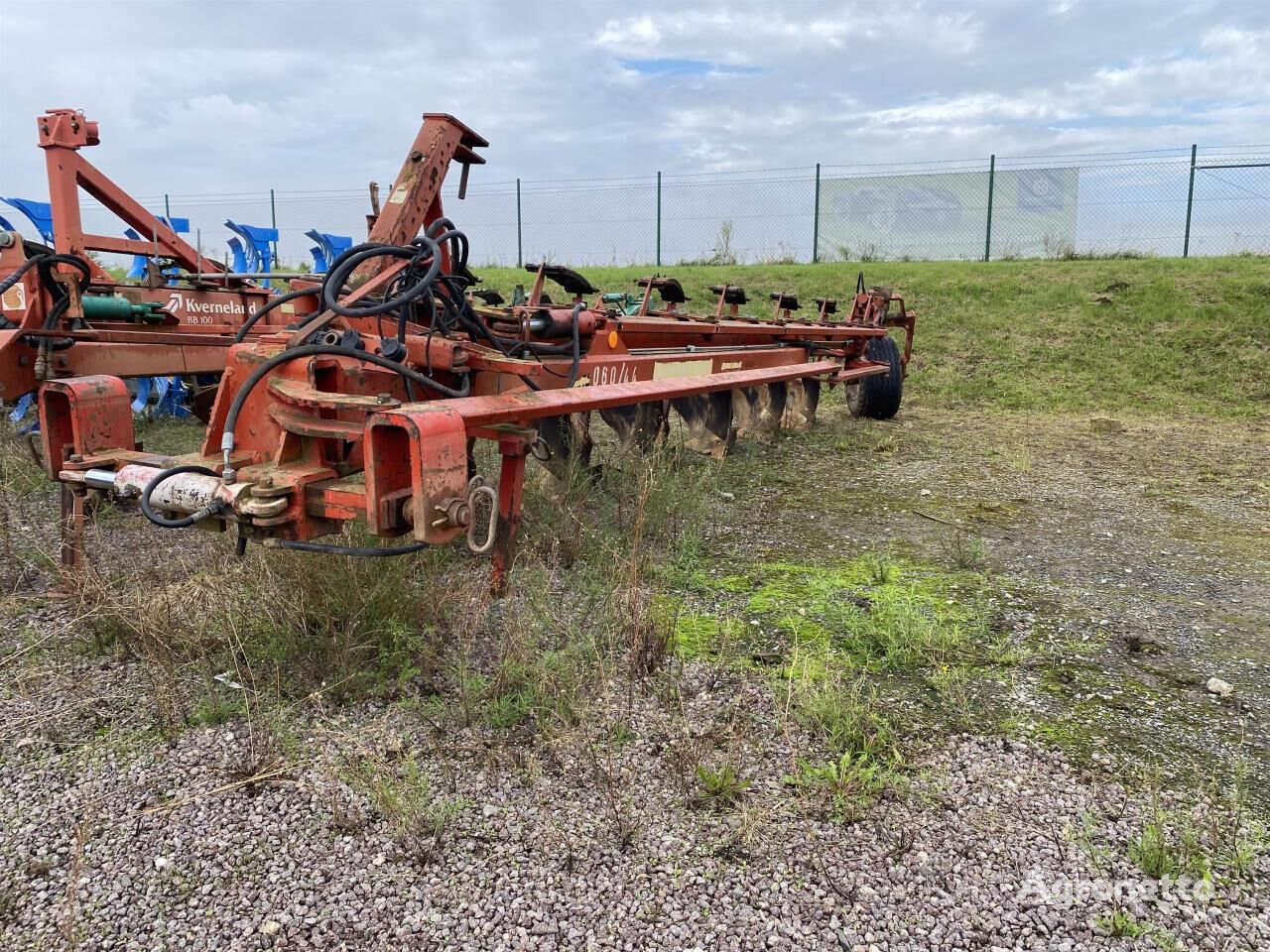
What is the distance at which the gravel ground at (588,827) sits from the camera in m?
1.94

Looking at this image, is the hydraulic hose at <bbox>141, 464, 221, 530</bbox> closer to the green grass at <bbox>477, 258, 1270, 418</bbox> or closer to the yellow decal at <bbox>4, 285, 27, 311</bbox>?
the yellow decal at <bbox>4, 285, 27, 311</bbox>

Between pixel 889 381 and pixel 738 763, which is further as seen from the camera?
pixel 889 381

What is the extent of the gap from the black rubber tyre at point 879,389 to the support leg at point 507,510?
5.87 m

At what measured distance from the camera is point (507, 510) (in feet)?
11.6

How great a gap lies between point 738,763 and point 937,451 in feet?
17.9

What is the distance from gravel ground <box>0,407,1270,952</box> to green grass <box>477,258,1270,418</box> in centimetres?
761

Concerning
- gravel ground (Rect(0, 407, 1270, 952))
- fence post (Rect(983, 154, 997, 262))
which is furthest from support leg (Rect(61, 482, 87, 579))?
fence post (Rect(983, 154, 997, 262))

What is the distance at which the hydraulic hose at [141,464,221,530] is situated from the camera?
99.2 inches

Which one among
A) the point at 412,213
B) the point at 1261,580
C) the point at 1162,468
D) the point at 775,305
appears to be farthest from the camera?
the point at 775,305

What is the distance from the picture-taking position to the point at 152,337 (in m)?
5.00

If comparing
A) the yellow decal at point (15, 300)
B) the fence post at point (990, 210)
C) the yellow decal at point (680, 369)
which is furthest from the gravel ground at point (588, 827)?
the fence post at point (990, 210)

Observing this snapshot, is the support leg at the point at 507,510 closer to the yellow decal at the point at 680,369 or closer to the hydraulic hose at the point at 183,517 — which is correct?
the hydraulic hose at the point at 183,517

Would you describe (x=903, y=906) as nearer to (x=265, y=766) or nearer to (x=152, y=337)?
(x=265, y=766)

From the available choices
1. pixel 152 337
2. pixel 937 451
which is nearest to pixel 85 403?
pixel 152 337
